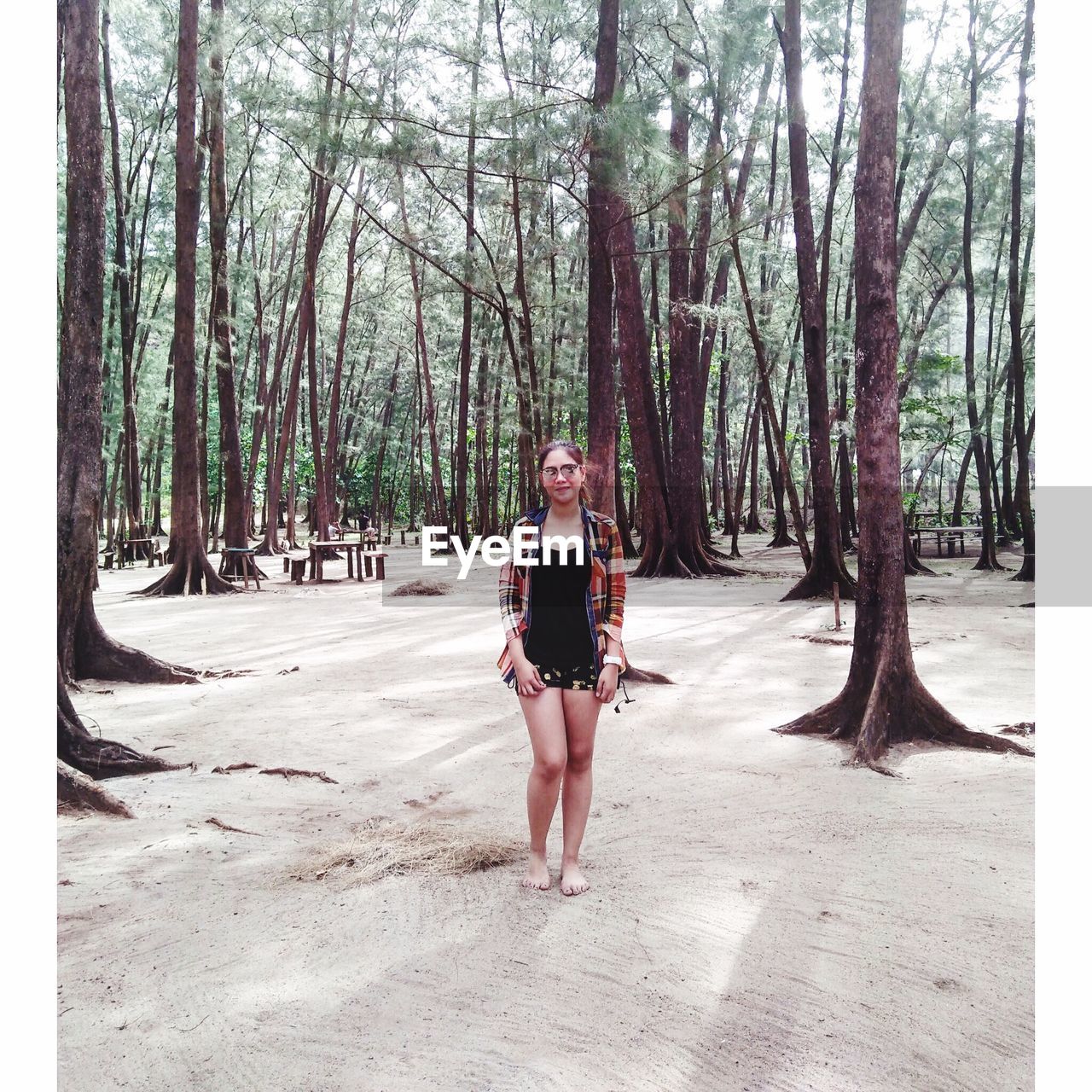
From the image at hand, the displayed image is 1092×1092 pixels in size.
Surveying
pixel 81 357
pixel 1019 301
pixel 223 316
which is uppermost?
pixel 223 316

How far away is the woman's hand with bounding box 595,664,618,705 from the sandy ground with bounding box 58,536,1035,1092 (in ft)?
2.17

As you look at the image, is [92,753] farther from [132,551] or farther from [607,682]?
[132,551]

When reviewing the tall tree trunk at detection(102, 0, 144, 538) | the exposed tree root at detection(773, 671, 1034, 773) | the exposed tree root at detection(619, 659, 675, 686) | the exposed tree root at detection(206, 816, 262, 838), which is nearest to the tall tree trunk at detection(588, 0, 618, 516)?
the exposed tree root at detection(619, 659, 675, 686)

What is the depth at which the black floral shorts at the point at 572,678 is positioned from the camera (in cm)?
262

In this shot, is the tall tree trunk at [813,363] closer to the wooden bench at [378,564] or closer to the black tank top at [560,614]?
the wooden bench at [378,564]

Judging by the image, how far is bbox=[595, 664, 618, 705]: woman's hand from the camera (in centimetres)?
259

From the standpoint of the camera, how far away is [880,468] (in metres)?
4.57

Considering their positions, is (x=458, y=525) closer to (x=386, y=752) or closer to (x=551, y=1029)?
(x=386, y=752)

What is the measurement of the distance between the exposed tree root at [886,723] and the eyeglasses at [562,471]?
235 cm

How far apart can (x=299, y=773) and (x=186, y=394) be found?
860 cm

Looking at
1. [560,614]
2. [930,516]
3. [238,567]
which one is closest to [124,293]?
[238,567]

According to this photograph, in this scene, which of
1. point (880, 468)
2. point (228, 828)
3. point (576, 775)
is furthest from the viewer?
point (880, 468)

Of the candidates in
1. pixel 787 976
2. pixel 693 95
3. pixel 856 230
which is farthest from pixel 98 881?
pixel 693 95

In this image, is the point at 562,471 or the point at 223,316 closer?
A: the point at 562,471
